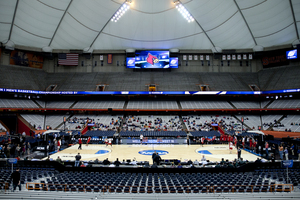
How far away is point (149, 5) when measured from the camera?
116 ft

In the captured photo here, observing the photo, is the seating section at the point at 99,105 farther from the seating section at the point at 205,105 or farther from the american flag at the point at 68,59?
the seating section at the point at 205,105

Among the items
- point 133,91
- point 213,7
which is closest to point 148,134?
point 133,91

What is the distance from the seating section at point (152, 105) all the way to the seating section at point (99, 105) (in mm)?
2180

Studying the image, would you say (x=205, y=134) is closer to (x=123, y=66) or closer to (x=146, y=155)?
(x=146, y=155)

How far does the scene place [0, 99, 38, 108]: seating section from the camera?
3662 cm

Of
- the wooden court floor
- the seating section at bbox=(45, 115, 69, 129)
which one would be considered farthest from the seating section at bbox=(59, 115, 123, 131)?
the wooden court floor

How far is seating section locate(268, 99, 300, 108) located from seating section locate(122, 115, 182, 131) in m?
19.5

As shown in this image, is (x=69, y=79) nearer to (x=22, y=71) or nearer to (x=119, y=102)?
(x=22, y=71)

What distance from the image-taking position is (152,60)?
46062mm

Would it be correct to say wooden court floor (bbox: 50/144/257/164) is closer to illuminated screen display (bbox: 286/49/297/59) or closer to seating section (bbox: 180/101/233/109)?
seating section (bbox: 180/101/233/109)

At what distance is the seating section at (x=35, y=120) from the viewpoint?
36881 mm

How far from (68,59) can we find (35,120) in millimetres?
15763

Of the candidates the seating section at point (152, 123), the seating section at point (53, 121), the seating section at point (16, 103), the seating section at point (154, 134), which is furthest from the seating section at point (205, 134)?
the seating section at point (16, 103)

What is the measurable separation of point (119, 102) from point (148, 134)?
544 inches
